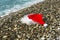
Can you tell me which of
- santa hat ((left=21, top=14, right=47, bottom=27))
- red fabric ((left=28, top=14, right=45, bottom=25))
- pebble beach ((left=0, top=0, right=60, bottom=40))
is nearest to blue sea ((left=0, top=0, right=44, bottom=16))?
pebble beach ((left=0, top=0, right=60, bottom=40))

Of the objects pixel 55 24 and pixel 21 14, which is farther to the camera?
pixel 21 14

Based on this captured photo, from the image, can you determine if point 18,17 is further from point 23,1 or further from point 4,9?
point 23,1

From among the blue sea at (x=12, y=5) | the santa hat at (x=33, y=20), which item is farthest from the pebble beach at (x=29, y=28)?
the blue sea at (x=12, y=5)

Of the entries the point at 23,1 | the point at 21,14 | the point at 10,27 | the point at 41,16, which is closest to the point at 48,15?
the point at 41,16

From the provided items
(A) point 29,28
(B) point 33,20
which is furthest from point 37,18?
(A) point 29,28

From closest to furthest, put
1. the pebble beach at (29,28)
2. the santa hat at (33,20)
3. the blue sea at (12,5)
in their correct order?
1. the pebble beach at (29,28)
2. the santa hat at (33,20)
3. the blue sea at (12,5)

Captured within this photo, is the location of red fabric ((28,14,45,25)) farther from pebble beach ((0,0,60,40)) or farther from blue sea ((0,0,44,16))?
blue sea ((0,0,44,16))

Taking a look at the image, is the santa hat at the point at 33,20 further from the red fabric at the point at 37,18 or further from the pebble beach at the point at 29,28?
the pebble beach at the point at 29,28
